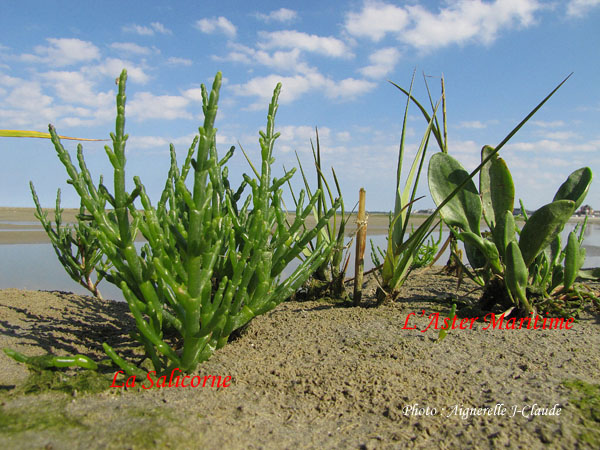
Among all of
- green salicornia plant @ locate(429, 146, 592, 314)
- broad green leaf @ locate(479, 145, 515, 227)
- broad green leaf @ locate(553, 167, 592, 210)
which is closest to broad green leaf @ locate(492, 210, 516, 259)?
green salicornia plant @ locate(429, 146, 592, 314)

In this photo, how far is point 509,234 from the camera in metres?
2.24

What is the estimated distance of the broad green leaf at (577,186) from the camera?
2.29m

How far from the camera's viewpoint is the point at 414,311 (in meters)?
2.43

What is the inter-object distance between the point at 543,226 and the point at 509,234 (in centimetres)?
15

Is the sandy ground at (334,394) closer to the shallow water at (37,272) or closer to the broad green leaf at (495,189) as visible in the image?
the broad green leaf at (495,189)

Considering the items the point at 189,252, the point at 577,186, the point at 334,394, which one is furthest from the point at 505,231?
the point at 189,252

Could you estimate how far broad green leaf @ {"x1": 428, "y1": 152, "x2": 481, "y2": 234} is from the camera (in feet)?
8.13

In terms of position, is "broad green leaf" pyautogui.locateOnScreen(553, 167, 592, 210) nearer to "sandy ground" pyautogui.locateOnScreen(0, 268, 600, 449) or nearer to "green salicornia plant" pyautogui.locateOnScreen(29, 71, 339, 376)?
"sandy ground" pyautogui.locateOnScreen(0, 268, 600, 449)

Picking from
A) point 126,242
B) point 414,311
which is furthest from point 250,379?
point 414,311

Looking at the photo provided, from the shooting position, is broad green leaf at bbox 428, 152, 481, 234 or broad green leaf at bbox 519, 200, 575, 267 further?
broad green leaf at bbox 428, 152, 481, 234

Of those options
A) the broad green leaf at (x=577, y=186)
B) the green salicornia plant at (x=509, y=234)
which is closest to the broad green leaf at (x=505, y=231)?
the green salicornia plant at (x=509, y=234)

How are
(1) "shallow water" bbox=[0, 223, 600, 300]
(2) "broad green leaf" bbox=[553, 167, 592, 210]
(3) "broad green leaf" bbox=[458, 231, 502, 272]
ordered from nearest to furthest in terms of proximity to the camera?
(3) "broad green leaf" bbox=[458, 231, 502, 272], (2) "broad green leaf" bbox=[553, 167, 592, 210], (1) "shallow water" bbox=[0, 223, 600, 300]

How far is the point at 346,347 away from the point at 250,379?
0.46m

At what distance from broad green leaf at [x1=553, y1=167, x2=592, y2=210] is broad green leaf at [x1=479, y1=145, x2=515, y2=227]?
0.24 meters
